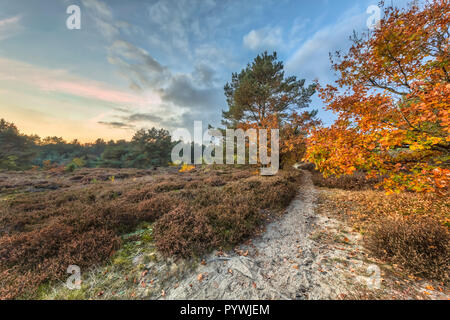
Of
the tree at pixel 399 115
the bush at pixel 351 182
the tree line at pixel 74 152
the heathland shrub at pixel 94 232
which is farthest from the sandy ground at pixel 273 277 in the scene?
the tree line at pixel 74 152

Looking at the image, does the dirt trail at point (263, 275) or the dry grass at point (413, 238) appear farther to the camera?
the dry grass at point (413, 238)

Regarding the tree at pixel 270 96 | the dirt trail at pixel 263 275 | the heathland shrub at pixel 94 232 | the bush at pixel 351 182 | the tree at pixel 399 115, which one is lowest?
the dirt trail at pixel 263 275

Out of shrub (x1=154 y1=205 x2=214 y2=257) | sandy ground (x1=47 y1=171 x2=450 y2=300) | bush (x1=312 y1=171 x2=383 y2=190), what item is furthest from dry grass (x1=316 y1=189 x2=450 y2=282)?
shrub (x1=154 y1=205 x2=214 y2=257)

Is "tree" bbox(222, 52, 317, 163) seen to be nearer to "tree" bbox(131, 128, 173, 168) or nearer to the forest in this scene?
the forest

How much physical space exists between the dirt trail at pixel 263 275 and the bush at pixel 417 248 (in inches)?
52.5

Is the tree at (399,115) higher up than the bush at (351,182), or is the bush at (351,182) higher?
the tree at (399,115)

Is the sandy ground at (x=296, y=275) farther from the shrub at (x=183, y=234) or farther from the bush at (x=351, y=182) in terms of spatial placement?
the bush at (x=351, y=182)

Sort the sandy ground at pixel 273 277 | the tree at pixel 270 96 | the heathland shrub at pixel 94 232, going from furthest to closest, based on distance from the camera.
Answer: the tree at pixel 270 96 < the heathland shrub at pixel 94 232 < the sandy ground at pixel 273 277

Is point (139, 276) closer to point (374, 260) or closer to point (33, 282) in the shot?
point (33, 282)

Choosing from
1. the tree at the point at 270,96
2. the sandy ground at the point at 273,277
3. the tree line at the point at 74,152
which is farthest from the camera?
the tree line at the point at 74,152

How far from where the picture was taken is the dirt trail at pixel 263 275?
2.44 meters
